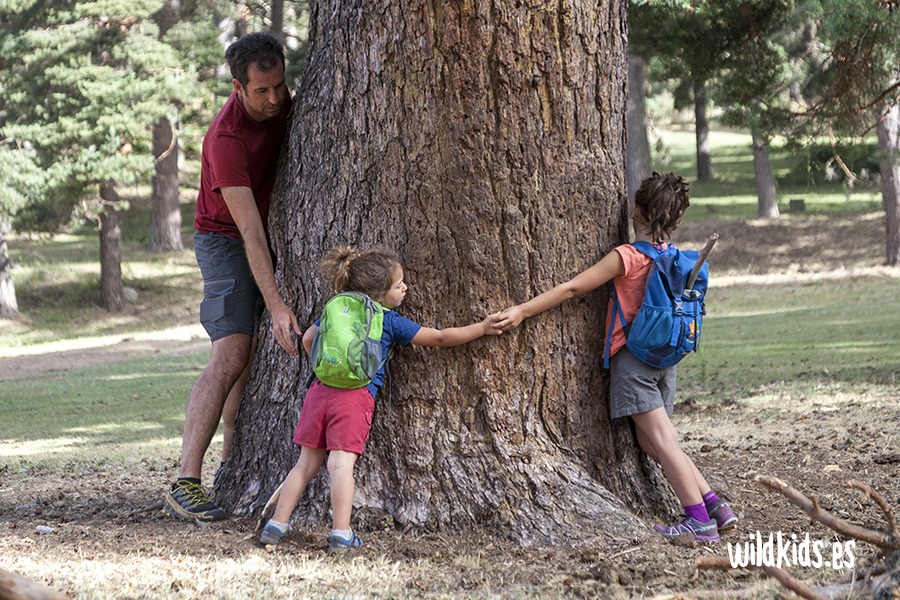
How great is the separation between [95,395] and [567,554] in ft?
33.7

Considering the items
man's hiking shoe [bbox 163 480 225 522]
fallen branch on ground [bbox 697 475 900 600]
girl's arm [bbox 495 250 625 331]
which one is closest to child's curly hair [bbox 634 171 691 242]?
girl's arm [bbox 495 250 625 331]

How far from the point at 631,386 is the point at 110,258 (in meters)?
21.7

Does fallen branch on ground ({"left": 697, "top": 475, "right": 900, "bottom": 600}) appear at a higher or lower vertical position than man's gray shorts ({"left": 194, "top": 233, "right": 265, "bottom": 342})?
lower

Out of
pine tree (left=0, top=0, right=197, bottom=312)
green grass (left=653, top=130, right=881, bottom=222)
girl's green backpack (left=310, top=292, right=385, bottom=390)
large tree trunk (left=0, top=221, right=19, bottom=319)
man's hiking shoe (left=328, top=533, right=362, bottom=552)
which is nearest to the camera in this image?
man's hiking shoe (left=328, top=533, right=362, bottom=552)

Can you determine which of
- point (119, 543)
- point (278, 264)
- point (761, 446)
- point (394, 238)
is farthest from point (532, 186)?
point (761, 446)

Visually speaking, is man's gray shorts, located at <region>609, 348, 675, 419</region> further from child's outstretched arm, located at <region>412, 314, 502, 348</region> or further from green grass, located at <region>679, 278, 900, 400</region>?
green grass, located at <region>679, 278, 900, 400</region>

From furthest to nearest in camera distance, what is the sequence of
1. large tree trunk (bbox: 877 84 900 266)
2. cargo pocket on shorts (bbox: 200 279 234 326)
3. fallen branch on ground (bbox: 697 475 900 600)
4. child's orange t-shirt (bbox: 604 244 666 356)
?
large tree trunk (bbox: 877 84 900 266)
cargo pocket on shorts (bbox: 200 279 234 326)
child's orange t-shirt (bbox: 604 244 666 356)
fallen branch on ground (bbox: 697 475 900 600)

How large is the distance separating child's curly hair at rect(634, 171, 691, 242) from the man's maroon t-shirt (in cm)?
174

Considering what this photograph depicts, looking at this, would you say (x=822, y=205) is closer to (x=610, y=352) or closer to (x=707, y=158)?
(x=707, y=158)

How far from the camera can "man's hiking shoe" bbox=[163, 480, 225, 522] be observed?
15.9 feet

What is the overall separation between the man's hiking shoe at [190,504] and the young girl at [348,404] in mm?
611

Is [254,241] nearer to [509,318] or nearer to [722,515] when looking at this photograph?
[509,318]

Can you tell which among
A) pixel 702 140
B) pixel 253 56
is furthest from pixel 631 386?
pixel 702 140

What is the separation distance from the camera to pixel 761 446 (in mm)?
6703
